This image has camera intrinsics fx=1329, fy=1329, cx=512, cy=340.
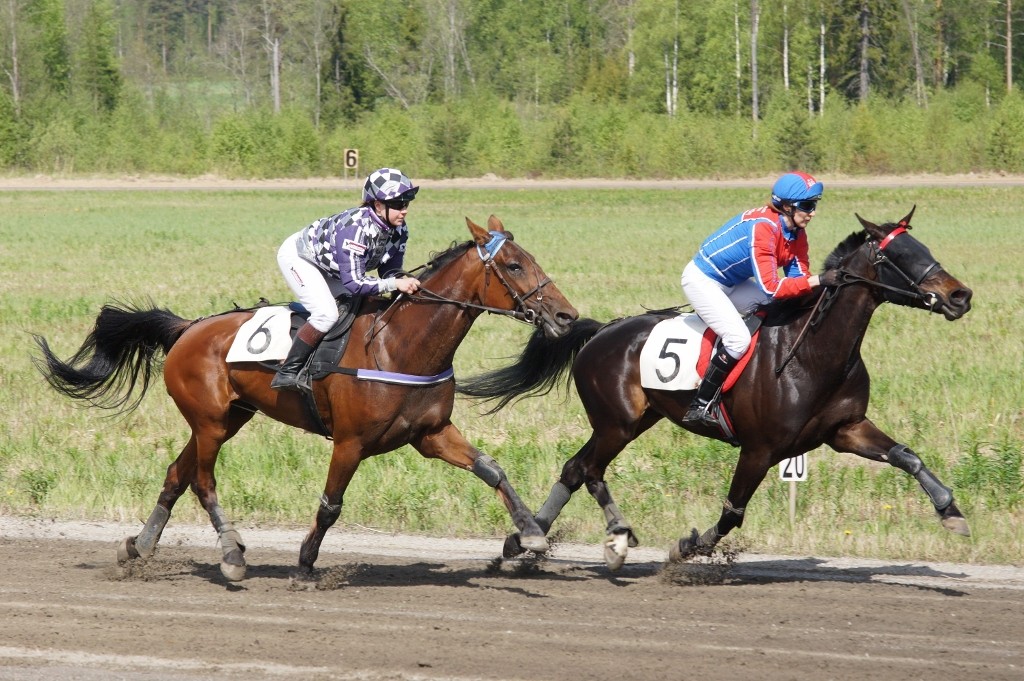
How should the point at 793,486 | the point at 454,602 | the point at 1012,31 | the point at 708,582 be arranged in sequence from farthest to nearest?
the point at 1012,31 → the point at 793,486 → the point at 708,582 → the point at 454,602

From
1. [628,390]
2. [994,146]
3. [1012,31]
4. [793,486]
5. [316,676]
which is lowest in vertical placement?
[316,676]

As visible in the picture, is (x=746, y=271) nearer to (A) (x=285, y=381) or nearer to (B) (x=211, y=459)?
(A) (x=285, y=381)

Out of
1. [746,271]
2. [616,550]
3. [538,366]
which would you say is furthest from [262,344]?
[746,271]

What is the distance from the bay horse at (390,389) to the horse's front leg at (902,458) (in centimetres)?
193

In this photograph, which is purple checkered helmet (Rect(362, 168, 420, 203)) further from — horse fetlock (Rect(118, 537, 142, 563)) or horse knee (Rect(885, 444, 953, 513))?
horse knee (Rect(885, 444, 953, 513))

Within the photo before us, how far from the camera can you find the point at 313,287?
8273mm

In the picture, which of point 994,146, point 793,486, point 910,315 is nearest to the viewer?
point 793,486

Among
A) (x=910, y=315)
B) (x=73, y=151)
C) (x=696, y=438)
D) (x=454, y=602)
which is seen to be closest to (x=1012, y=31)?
(x=73, y=151)

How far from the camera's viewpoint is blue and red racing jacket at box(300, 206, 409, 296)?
8000 millimetres

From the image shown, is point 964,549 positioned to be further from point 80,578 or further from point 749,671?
point 80,578

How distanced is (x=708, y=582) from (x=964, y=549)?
195cm

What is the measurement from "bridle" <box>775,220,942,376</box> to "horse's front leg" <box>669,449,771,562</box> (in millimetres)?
551

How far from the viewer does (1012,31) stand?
3007 inches

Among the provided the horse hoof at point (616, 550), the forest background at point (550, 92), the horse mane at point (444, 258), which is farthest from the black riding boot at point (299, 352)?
the forest background at point (550, 92)
